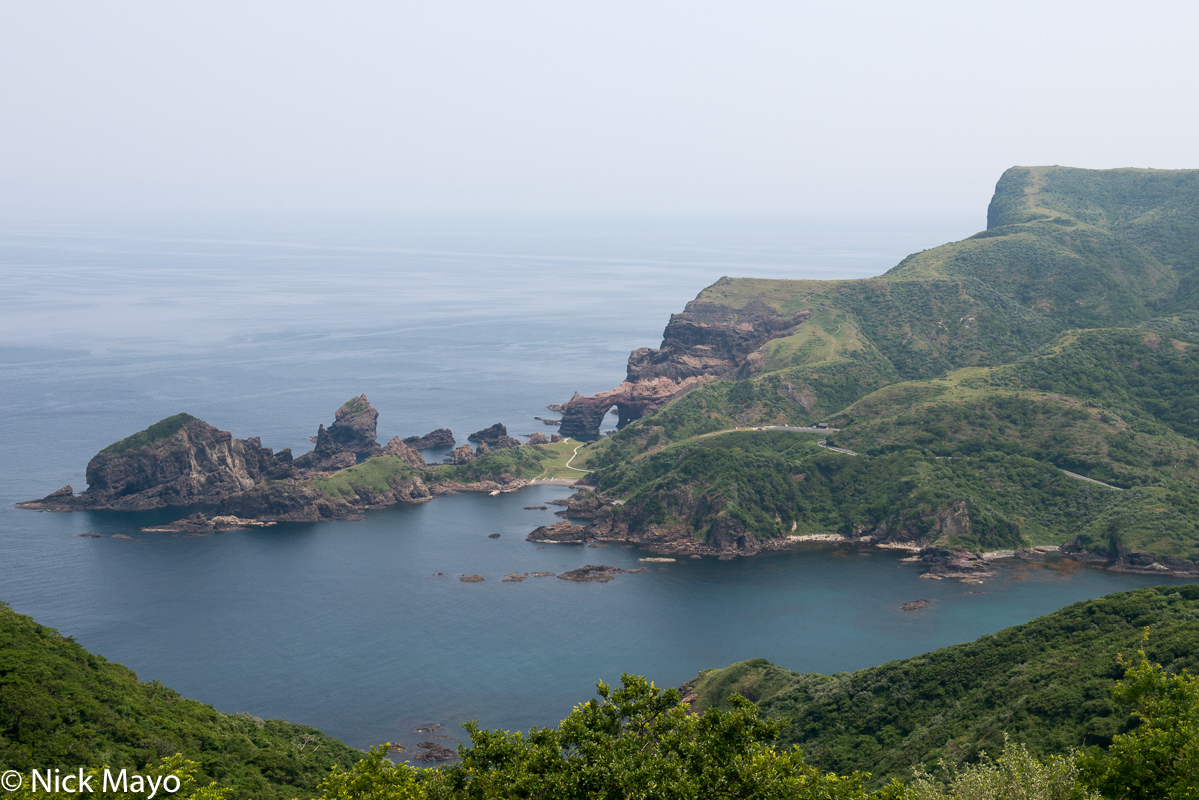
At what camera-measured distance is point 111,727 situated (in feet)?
201

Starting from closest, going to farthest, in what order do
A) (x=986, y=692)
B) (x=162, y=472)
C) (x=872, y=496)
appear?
(x=986, y=692) < (x=872, y=496) < (x=162, y=472)

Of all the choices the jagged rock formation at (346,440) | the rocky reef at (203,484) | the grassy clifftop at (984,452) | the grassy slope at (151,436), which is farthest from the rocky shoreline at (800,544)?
the grassy slope at (151,436)

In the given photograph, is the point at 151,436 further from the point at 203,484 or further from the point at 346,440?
the point at 346,440

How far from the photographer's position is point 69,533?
147m

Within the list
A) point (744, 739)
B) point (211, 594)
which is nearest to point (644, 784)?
point (744, 739)

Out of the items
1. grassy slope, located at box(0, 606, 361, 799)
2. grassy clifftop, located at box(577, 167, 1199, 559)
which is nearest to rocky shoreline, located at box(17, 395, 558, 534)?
grassy clifftop, located at box(577, 167, 1199, 559)

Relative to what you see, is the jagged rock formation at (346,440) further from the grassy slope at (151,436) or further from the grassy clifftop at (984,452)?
the grassy clifftop at (984,452)

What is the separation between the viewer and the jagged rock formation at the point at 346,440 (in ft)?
593

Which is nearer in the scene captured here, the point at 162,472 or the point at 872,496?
the point at 872,496

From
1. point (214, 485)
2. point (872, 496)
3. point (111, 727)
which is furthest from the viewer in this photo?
point (214, 485)

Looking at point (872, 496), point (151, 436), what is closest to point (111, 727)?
point (151, 436)

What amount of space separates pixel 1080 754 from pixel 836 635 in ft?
242

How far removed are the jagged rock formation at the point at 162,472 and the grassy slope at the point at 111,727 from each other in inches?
3678

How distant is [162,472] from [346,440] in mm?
35927
